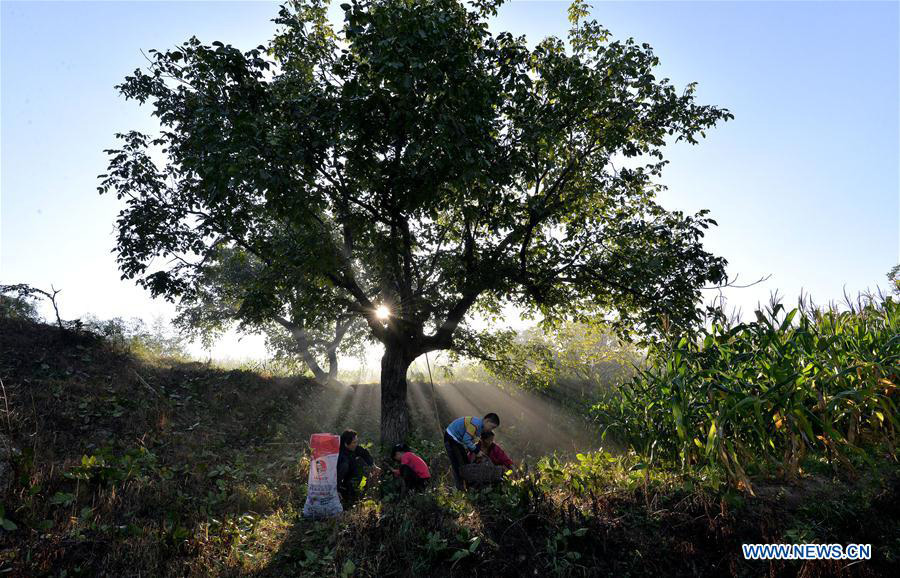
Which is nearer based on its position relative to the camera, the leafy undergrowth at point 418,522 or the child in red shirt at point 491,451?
the leafy undergrowth at point 418,522

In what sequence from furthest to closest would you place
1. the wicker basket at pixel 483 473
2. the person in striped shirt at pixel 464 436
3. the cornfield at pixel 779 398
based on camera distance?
the person in striped shirt at pixel 464 436
the wicker basket at pixel 483 473
the cornfield at pixel 779 398

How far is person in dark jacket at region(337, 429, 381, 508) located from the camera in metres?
7.45

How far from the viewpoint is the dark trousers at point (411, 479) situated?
7348 mm

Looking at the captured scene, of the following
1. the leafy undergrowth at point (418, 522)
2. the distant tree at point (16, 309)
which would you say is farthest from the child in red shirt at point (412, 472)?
the distant tree at point (16, 309)

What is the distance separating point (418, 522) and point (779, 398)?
4107 millimetres

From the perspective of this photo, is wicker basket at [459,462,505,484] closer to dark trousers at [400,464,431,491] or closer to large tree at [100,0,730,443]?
dark trousers at [400,464,431,491]

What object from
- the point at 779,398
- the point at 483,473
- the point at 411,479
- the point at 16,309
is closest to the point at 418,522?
the point at 483,473

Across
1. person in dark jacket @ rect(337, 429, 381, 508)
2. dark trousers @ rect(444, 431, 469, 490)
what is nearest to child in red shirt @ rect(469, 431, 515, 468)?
dark trousers @ rect(444, 431, 469, 490)

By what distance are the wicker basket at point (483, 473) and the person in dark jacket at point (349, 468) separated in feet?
6.71

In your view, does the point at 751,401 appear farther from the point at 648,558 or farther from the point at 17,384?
the point at 17,384

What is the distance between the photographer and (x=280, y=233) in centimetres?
1038

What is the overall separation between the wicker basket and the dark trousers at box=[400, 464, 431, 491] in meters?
0.95

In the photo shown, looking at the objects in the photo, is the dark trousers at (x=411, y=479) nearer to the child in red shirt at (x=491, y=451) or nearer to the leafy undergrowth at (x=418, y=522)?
the leafy undergrowth at (x=418, y=522)

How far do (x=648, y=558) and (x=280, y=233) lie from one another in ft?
31.0
